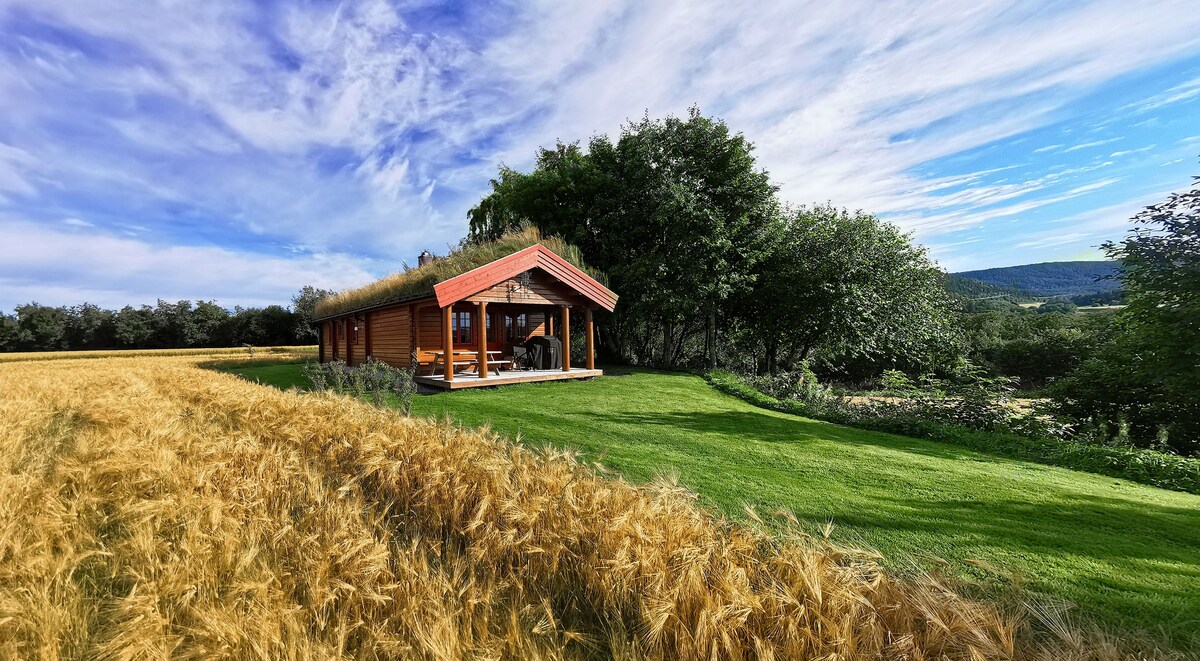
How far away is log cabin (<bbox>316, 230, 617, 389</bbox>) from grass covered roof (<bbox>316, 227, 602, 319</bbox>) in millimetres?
47

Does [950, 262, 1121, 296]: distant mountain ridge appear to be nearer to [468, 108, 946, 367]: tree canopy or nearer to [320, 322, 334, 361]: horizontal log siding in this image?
[468, 108, 946, 367]: tree canopy

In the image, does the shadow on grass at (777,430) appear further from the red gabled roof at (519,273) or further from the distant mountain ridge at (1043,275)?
the distant mountain ridge at (1043,275)

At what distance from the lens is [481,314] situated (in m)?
12.0

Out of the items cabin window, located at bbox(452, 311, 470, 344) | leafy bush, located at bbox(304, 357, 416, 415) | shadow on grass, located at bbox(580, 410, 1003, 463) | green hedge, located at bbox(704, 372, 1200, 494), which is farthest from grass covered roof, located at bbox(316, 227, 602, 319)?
green hedge, located at bbox(704, 372, 1200, 494)

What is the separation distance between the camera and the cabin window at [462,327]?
52.1 feet

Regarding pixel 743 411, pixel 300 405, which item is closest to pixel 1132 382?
pixel 743 411

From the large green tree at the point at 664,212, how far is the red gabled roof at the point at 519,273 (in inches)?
150

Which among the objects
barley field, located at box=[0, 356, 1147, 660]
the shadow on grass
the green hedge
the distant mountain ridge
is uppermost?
the distant mountain ridge

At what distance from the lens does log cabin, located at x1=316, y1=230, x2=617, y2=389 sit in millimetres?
11938

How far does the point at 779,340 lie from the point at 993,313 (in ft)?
101

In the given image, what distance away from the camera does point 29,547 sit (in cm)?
250

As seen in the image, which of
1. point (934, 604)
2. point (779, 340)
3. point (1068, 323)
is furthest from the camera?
point (1068, 323)

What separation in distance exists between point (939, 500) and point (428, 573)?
14.5 ft

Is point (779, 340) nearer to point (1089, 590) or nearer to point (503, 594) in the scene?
point (1089, 590)
